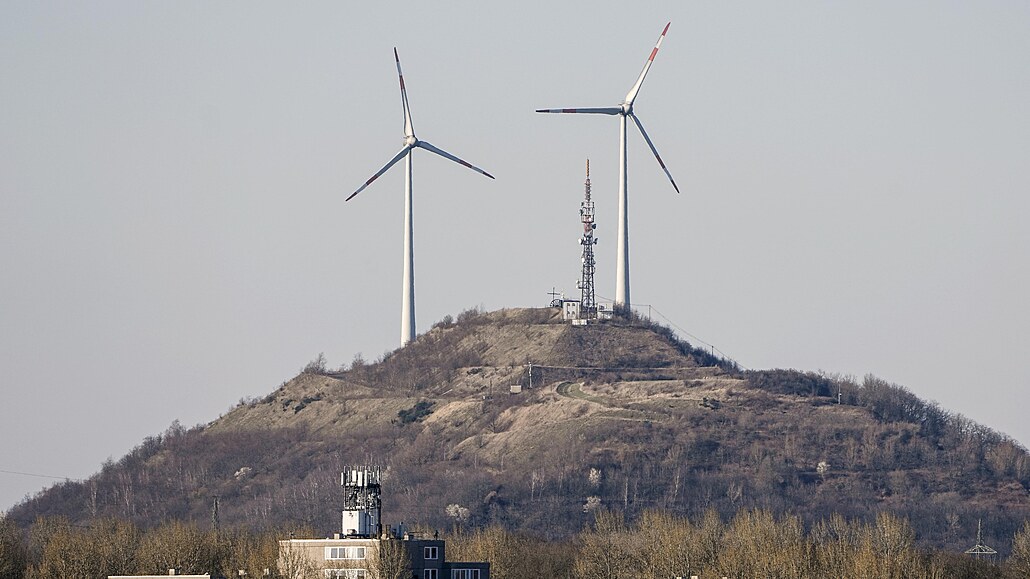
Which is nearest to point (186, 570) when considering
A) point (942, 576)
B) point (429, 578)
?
point (429, 578)

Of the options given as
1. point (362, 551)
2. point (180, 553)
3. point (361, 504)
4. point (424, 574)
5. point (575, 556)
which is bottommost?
point (424, 574)

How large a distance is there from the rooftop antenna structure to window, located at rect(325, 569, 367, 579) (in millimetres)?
2773

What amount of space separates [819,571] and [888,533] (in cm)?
3606

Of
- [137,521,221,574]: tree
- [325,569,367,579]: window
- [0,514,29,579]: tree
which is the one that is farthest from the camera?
[137,521,221,574]: tree

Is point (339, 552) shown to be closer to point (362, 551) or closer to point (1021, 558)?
point (362, 551)

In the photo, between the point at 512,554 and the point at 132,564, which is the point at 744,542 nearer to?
the point at 512,554

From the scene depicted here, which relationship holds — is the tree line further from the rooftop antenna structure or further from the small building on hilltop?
the rooftop antenna structure

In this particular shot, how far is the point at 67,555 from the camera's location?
494 ft

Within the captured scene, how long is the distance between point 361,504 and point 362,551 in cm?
407

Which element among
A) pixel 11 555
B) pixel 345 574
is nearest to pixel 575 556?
pixel 11 555

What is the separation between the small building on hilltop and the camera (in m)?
122

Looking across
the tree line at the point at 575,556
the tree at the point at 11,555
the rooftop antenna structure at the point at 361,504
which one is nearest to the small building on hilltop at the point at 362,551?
the rooftop antenna structure at the point at 361,504

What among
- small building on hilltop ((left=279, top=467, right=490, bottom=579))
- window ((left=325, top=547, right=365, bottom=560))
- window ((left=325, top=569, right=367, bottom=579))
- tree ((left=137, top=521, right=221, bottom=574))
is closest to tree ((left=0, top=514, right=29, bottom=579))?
tree ((left=137, top=521, right=221, bottom=574))

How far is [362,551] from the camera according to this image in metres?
124
